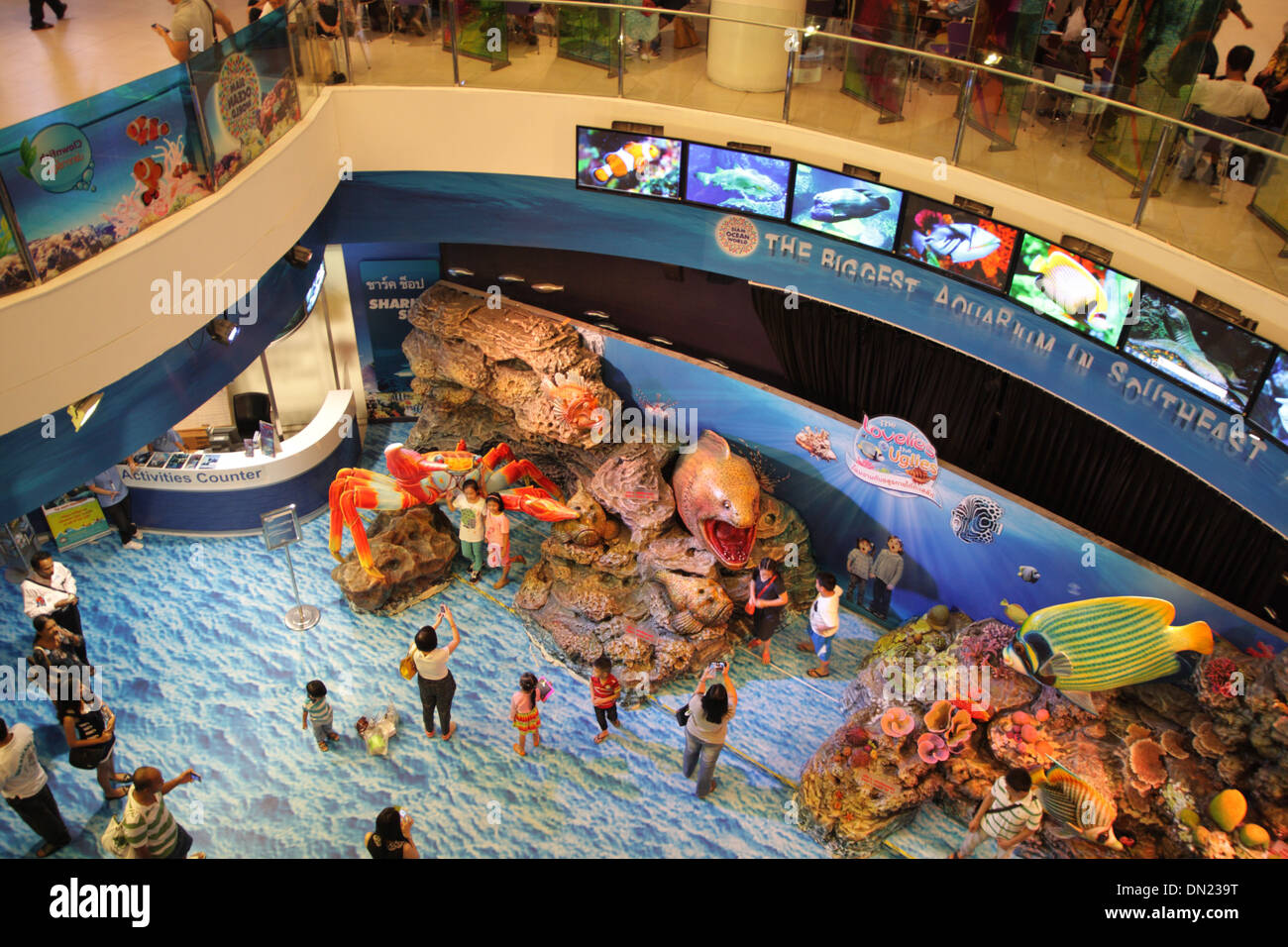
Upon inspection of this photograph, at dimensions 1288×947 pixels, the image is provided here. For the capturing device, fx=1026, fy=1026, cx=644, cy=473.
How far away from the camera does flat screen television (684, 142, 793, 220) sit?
9367 millimetres

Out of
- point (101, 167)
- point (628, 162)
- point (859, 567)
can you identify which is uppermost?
point (101, 167)

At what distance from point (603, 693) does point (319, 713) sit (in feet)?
7.75

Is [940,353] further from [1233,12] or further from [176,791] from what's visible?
[176,791]

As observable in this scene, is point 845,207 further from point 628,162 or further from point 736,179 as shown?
point 628,162

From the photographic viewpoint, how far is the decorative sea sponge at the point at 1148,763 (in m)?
8.02

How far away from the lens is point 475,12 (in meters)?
9.63

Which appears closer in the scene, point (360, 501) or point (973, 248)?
point (973, 248)

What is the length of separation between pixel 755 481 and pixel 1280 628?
455 centimetres

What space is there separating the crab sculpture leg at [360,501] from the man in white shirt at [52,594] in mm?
2406

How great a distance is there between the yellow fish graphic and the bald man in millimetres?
7342

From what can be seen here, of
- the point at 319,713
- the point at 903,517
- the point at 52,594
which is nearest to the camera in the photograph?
the point at 319,713

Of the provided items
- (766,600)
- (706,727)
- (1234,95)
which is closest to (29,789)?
(706,727)

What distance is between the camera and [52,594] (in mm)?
8656

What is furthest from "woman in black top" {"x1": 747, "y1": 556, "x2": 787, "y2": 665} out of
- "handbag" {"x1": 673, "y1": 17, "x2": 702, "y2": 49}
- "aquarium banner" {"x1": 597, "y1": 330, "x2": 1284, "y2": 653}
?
"handbag" {"x1": 673, "y1": 17, "x2": 702, "y2": 49}
